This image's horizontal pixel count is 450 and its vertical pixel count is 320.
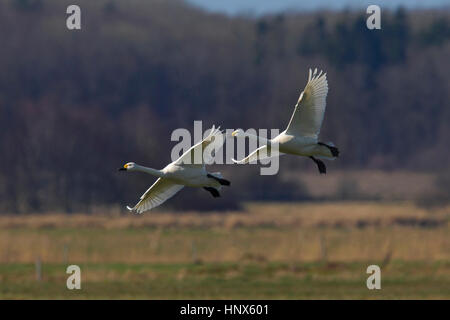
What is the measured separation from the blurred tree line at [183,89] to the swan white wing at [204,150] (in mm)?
38932

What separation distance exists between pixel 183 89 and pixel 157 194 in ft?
231

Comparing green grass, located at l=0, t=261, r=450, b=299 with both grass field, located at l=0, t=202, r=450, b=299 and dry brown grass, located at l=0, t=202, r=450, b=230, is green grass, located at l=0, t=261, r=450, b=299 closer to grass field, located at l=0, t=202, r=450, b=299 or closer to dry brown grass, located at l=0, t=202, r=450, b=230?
grass field, located at l=0, t=202, r=450, b=299

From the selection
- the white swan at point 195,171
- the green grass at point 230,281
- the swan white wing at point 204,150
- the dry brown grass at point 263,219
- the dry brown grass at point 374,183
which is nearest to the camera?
the swan white wing at point 204,150

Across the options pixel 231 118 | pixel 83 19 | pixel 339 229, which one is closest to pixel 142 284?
pixel 339 229

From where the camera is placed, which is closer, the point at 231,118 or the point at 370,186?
the point at 370,186

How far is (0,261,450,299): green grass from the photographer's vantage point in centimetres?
3159

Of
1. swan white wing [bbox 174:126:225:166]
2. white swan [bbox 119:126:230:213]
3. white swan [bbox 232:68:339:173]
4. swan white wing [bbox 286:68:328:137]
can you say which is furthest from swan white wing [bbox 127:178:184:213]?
swan white wing [bbox 286:68:328:137]

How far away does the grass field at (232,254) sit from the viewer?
32.8 meters

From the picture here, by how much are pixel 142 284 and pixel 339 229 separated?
1616 cm

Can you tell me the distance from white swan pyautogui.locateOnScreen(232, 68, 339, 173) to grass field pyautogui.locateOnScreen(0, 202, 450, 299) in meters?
10.8

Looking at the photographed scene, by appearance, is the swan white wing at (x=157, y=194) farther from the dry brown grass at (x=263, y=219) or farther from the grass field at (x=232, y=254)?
the dry brown grass at (x=263, y=219)

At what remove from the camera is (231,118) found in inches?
3098

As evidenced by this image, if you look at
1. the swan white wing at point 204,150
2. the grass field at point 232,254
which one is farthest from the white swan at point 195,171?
the grass field at point 232,254
